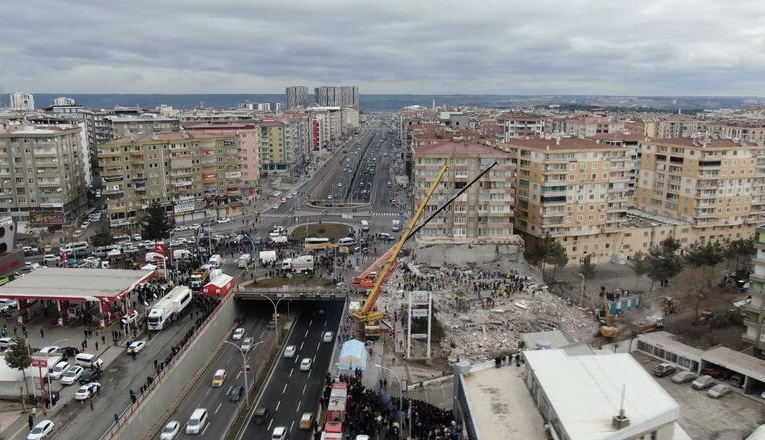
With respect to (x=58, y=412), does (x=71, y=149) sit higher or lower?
higher

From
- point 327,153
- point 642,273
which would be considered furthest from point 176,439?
point 327,153

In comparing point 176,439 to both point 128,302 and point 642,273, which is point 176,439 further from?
point 642,273

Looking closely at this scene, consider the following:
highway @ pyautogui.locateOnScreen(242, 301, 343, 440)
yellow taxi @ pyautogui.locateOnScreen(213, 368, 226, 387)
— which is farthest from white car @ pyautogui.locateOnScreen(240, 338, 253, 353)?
yellow taxi @ pyautogui.locateOnScreen(213, 368, 226, 387)

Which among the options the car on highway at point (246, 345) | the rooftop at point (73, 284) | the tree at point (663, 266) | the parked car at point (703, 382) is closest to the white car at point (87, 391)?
the rooftop at point (73, 284)

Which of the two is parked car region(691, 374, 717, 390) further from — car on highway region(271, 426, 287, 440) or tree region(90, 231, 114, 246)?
tree region(90, 231, 114, 246)

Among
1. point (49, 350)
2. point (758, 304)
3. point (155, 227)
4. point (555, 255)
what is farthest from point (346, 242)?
point (758, 304)

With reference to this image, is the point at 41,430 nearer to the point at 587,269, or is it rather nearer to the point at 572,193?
the point at 587,269

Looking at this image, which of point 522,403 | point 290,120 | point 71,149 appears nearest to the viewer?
point 522,403

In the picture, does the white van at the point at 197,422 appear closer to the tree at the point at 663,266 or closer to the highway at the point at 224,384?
the highway at the point at 224,384
